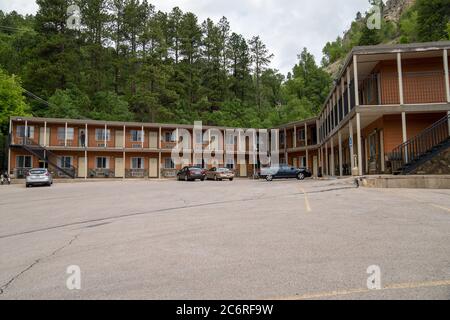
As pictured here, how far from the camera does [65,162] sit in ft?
128

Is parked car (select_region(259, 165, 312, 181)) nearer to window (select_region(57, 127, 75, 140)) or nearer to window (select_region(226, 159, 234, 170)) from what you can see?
window (select_region(226, 159, 234, 170))

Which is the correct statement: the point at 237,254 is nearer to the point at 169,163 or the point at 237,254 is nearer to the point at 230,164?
the point at 169,163

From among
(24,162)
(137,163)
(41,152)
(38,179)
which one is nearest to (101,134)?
(137,163)

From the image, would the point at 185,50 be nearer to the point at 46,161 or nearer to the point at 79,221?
the point at 46,161

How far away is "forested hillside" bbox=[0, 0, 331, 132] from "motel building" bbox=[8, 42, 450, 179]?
10.2 m

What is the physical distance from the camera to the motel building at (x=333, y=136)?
58.1 feet

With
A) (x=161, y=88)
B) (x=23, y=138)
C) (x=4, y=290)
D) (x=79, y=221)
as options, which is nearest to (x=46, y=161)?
(x=23, y=138)

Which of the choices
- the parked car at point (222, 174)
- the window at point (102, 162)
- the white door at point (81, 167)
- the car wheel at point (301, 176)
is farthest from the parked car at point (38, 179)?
the car wheel at point (301, 176)

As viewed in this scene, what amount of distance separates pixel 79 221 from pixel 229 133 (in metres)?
38.1

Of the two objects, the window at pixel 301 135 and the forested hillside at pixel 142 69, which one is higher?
the forested hillside at pixel 142 69

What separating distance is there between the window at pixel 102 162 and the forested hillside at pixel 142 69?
12.0 metres

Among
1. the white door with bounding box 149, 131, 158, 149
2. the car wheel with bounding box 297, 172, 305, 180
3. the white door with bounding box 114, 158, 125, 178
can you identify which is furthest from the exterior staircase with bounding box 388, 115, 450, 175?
the white door with bounding box 114, 158, 125, 178

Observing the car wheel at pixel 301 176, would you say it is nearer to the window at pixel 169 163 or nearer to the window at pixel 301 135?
the window at pixel 301 135

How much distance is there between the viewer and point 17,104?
44.4m
